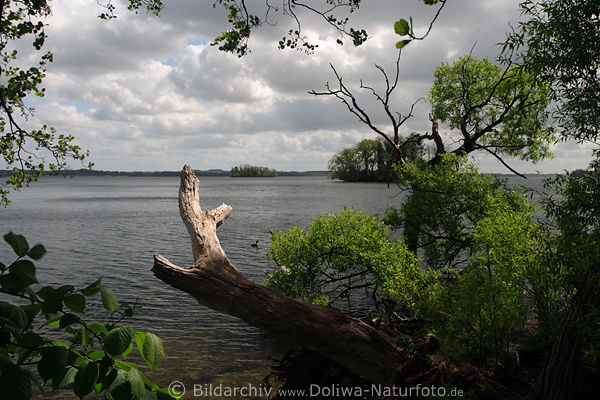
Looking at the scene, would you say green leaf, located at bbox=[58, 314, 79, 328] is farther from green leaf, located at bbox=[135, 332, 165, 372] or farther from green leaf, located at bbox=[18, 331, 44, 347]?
green leaf, located at bbox=[135, 332, 165, 372]

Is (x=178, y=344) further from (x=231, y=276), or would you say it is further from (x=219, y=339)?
(x=231, y=276)

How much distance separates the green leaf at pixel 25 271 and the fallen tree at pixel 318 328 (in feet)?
15.4

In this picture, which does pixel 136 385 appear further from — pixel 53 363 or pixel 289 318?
pixel 289 318

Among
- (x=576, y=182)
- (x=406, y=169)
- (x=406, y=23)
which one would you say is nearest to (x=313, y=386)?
(x=576, y=182)

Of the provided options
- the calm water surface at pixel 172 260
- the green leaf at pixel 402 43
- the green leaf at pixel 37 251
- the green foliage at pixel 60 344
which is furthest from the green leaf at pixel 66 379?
the calm water surface at pixel 172 260

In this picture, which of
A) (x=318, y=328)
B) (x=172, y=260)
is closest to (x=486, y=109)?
(x=318, y=328)

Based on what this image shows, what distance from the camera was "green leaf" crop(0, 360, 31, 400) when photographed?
1.19 metres

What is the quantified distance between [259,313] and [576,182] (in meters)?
4.80

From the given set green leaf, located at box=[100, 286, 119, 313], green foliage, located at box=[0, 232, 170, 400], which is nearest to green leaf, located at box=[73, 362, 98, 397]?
green foliage, located at box=[0, 232, 170, 400]

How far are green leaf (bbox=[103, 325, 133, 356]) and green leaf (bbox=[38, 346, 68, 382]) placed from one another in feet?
0.46

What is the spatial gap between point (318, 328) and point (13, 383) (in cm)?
514

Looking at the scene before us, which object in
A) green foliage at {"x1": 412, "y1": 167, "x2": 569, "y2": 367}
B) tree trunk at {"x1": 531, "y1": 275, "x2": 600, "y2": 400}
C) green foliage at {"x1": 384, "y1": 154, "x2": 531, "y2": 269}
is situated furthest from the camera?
green foliage at {"x1": 384, "y1": 154, "x2": 531, "y2": 269}

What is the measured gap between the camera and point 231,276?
6340 mm

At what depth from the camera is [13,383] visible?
120 cm
